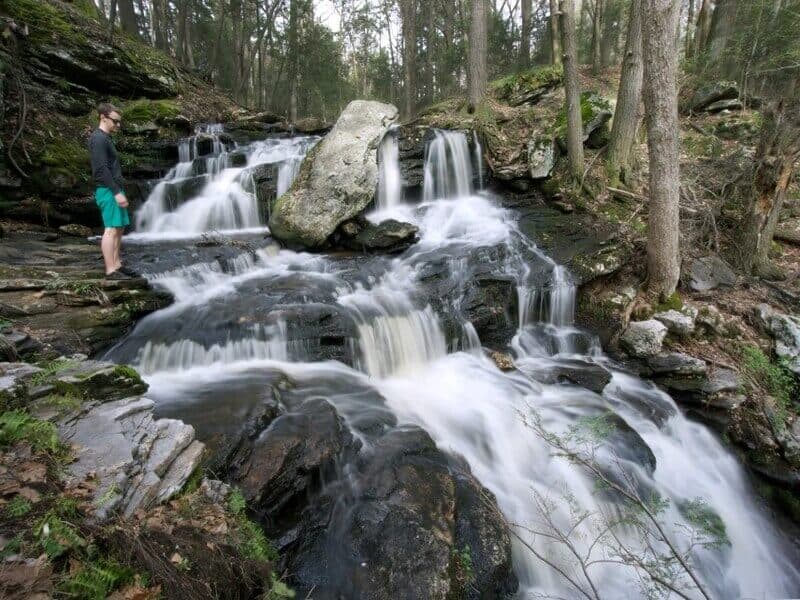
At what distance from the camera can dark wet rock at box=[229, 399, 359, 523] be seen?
10.3ft

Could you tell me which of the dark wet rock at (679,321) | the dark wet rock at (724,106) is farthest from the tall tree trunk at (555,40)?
the dark wet rock at (679,321)

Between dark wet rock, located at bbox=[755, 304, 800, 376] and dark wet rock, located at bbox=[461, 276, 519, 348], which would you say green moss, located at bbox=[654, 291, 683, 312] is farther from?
dark wet rock, located at bbox=[461, 276, 519, 348]

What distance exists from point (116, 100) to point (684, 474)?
1532 cm

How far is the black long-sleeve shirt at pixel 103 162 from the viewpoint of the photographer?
5.58 meters

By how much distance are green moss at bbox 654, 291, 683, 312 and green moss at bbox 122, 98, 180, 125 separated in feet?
43.8

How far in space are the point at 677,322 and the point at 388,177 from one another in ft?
23.5

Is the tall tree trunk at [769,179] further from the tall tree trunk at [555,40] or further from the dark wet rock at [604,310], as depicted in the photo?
the tall tree trunk at [555,40]

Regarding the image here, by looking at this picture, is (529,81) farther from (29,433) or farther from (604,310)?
(29,433)

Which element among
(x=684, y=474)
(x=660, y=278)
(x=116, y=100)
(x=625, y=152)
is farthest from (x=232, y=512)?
(x=116, y=100)

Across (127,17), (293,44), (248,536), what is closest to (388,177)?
(248,536)

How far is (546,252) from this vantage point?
318 inches

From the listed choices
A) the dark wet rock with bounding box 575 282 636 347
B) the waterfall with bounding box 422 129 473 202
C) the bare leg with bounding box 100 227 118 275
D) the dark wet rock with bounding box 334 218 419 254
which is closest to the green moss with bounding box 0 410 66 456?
the bare leg with bounding box 100 227 118 275

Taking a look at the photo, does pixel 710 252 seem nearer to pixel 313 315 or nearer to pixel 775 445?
pixel 775 445

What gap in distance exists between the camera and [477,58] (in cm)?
1235
